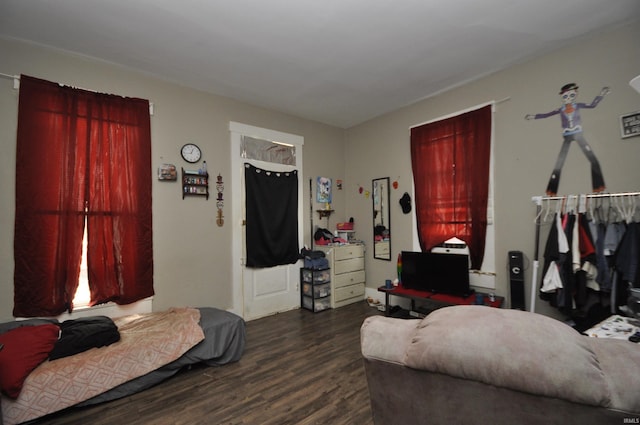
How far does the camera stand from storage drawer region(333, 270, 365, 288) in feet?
13.8

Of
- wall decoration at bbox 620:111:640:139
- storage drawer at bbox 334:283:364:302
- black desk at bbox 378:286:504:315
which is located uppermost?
wall decoration at bbox 620:111:640:139

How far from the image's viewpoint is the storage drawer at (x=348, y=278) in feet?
13.8

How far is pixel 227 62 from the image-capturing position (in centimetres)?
284

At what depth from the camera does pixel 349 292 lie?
434 cm

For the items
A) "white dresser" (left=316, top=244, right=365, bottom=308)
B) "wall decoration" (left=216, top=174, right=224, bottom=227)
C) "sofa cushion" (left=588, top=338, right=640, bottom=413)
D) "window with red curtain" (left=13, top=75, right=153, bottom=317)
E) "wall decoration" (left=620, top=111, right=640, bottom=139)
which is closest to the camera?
"sofa cushion" (left=588, top=338, right=640, bottom=413)

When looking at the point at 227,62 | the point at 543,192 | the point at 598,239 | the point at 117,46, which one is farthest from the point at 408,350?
the point at 117,46

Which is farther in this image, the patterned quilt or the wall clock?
the wall clock

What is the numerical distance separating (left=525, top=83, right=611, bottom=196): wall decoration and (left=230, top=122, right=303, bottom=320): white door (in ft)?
10.4

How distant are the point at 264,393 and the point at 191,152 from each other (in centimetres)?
267

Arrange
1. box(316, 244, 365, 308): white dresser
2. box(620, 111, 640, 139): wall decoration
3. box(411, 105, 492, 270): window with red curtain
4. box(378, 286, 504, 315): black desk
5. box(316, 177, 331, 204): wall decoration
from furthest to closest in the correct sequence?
box(316, 177, 331, 204): wall decoration < box(316, 244, 365, 308): white dresser < box(411, 105, 492, 270): window with red curtain < box(378, 286, 504, 315): black desk < box(620, 111, 640, 139): wall decoration

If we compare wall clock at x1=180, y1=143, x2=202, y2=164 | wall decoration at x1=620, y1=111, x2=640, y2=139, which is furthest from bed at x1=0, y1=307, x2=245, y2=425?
wall decoration at x1=620, y1=111, x2=640, y2=139

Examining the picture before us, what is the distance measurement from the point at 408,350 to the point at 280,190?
343 cm

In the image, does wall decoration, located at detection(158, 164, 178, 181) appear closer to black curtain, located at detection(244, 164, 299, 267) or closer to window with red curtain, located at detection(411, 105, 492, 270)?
black curtain, located at detection(244, 164, 299, 267)

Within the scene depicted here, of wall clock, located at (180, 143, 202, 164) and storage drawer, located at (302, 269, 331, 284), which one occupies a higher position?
wall clock, located at (180, 143, 202, 164)
